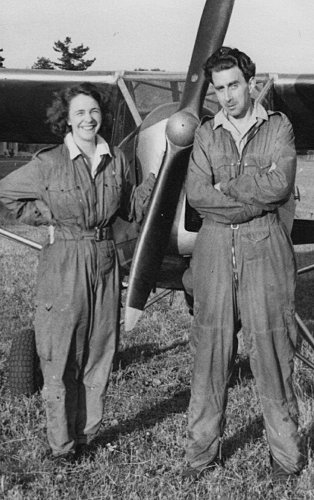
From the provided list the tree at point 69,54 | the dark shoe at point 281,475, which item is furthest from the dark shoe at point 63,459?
the tree at point 69,54

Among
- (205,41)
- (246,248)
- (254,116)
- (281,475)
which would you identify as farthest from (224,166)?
(281,475)

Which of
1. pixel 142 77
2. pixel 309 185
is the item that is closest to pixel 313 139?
pixel 142 77

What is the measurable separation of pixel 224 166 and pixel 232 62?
17.8 inches

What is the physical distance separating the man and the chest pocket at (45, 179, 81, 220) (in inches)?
20.7

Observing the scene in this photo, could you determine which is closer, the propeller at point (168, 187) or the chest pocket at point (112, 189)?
the chest pocket at point (112, 189)

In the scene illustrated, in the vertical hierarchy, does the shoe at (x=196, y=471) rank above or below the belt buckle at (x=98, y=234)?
below

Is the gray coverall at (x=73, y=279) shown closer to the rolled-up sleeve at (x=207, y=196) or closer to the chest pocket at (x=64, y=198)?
the chest pocket at (x=64, y=198)

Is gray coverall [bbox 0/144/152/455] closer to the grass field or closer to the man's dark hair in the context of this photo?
the grass field

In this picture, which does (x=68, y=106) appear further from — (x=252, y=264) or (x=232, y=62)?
(x=252, y=264)

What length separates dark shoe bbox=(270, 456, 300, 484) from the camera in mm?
2998

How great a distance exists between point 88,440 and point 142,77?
9.70 feet

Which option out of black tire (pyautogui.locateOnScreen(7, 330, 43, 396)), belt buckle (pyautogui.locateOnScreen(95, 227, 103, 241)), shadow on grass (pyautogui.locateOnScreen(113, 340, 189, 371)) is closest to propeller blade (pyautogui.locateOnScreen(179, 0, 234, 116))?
belt buckle (pyautogui.locateOnScreen(95, 227, 103, 241))

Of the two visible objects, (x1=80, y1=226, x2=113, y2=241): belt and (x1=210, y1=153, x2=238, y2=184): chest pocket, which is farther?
(x1=80, y1=226, x2=113, y2=241): belt

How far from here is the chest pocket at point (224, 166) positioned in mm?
2947
